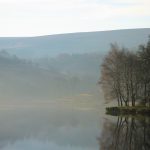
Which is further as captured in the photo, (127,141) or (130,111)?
(130,111)

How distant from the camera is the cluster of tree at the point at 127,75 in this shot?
86875 mm

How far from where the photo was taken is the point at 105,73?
9212 cm

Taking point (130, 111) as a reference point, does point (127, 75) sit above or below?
above

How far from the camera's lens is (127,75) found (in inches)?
3561

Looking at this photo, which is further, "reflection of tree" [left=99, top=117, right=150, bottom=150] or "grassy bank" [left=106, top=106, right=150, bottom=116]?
"grassy bank" [left=106, top=106, right=150, bottom=116]

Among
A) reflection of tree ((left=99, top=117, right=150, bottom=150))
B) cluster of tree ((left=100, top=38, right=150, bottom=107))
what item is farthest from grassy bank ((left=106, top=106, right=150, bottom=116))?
reflection of tree ((left=99, top=117, right=150, bottom=150))

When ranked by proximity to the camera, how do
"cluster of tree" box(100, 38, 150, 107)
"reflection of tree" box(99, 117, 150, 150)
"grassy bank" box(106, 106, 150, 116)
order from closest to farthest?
"reflection of tree" box(99, 117, 150, 150), "grassy bank" box(106, 106, 150, 116), "cluster of tree" box(100, 38, 150, 107)

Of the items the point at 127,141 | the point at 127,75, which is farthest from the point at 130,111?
the point at 127,141

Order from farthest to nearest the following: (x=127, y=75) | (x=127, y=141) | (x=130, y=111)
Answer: (x=127, y=75)
(x=130, y=111)
(x=127, y=141)

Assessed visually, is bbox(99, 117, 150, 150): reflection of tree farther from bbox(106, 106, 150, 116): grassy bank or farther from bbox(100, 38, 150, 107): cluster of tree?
bbox(100, 38, 150, 107): cluster of tree

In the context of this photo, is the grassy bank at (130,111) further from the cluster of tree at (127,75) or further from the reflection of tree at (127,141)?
the reflection of tree at (127,141)

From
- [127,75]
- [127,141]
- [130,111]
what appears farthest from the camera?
[127,75]

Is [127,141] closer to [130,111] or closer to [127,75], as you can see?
[130,111]

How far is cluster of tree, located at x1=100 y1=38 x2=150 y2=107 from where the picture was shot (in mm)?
86875
